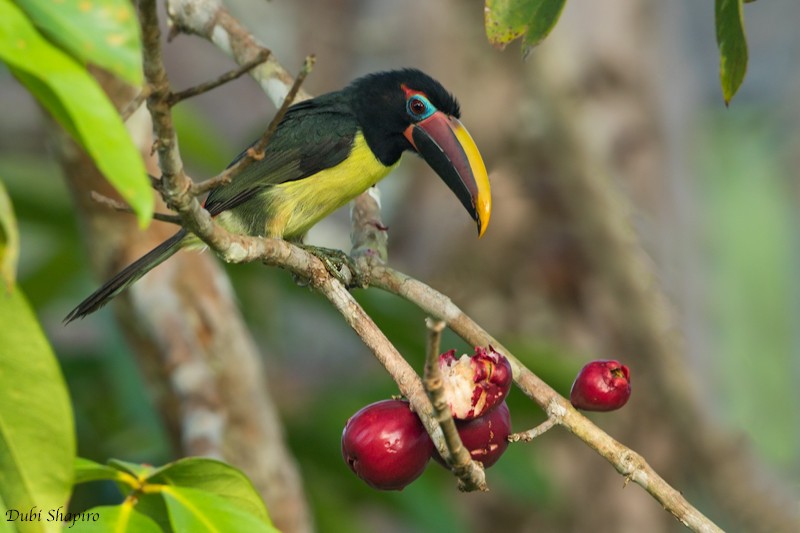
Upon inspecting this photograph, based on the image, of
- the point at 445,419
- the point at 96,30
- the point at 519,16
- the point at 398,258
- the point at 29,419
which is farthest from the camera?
the point at 398,258

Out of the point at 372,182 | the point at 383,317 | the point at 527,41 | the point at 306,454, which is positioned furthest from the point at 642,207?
the point at 527,41

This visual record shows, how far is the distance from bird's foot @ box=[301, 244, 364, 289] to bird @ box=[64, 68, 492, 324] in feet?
1.28

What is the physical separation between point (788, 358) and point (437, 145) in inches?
353

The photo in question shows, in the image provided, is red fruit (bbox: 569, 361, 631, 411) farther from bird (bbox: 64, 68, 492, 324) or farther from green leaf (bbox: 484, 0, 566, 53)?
bird (bbox: 64, 68, 492, 324)

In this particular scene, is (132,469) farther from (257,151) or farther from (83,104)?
(83,104)

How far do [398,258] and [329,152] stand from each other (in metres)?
2.15

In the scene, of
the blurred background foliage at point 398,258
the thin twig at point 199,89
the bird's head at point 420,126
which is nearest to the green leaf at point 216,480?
the thin twig at point 199,89

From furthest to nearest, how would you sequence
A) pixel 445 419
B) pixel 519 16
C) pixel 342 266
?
pixel 342 266, pixel 519 16, pixel 445 419

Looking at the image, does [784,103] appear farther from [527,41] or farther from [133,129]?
[527,41]

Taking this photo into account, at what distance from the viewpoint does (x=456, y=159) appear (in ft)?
7.28

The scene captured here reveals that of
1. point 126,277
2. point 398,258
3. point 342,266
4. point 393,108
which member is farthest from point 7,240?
point 398,258

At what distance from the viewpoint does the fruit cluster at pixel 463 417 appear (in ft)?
4.52

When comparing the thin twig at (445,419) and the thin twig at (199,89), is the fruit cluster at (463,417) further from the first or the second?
the thin twig at (199,89)

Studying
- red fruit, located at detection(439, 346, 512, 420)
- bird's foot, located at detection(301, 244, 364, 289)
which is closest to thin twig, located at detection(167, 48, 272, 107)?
red fruit, located at detection(439, 346, 512, 420)
